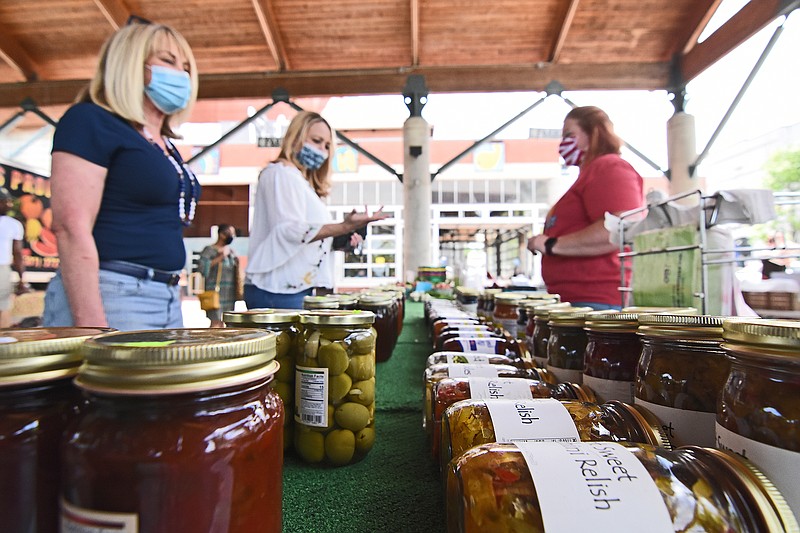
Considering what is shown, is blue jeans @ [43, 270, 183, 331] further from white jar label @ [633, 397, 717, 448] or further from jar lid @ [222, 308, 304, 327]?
white jar label @ [633, 397, 717, 448]

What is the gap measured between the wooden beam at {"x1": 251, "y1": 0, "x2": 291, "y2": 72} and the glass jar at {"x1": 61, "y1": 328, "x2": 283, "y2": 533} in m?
5.05

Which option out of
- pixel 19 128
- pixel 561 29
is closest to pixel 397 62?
pixel 561 29

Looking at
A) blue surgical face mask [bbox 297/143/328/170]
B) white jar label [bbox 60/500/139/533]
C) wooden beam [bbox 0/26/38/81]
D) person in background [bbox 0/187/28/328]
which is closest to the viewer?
white jar label [bbox 60/500/139/533]

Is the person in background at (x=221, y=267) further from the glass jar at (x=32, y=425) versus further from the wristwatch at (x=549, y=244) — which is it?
the glass jar at (x=32, y=425)

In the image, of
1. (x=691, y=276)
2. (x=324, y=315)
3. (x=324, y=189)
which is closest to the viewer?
(x=324, y=315)

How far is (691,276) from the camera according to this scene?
155 centimetres

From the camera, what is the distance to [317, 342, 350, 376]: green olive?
2.13ft

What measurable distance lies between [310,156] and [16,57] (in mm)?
5766

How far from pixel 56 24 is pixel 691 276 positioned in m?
6.46

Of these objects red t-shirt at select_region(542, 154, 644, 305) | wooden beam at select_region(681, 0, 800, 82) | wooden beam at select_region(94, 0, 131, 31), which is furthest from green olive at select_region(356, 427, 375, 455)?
wooden beam at select_region(94, 0, 131, 31)

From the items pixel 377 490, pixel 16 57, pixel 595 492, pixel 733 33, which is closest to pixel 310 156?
pixel 377 490

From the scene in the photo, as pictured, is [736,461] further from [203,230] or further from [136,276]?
[203,230]

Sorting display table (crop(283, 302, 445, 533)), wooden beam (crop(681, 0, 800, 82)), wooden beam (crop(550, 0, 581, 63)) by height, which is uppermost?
wooden beam (crop(550, 0, 581, 63))

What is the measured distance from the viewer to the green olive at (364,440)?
66 cm
